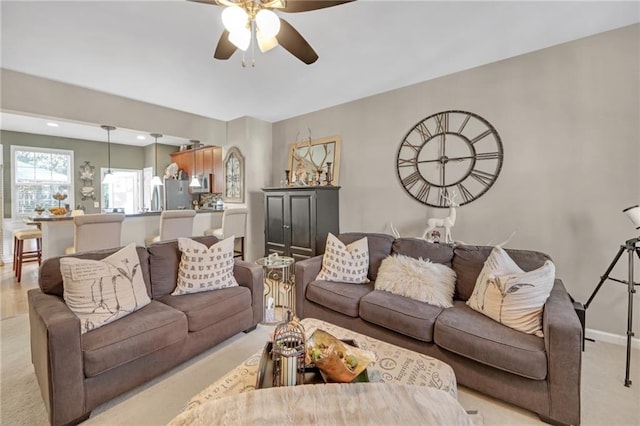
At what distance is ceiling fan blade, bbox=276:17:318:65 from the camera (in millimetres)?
1771

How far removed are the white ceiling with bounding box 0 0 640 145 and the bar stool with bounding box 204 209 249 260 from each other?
5.66 ft

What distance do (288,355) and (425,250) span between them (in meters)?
1.80

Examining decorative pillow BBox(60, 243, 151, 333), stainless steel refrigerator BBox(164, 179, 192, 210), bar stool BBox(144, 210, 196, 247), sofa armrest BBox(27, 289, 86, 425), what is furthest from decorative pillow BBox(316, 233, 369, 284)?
stainless steel refrigerator BBox(164, 179, 192, 210)

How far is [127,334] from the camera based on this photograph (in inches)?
67.6

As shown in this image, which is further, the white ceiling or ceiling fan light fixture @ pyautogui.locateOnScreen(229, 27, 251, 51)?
the white ceiling

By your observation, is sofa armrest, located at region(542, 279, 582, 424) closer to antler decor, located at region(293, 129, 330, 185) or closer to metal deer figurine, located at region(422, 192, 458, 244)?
metal deer figurine, located at region(422, 192, 458, 244)

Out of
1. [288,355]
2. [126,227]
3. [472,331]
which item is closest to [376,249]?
[472,331]

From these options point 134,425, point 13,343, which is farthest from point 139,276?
point 13,343

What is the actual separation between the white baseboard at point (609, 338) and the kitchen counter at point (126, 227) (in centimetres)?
505

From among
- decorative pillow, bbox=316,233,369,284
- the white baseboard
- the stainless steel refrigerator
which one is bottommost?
the white baseboard

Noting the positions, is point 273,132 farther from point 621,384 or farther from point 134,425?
point 621,384

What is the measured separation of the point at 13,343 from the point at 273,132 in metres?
4.17

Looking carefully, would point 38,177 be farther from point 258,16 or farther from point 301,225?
point 258,16

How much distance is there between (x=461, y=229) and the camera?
3102 mm
